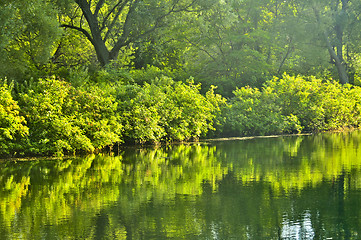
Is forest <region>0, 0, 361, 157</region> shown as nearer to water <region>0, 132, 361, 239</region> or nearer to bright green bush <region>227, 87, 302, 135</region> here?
bright green bush <region>227, 87, 302, 135</region>

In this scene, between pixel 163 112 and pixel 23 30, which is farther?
pixel 23 30

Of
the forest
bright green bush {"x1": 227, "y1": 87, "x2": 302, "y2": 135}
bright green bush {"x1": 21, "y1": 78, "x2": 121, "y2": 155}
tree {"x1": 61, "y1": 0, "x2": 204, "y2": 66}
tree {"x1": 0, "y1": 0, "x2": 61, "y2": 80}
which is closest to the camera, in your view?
bright green bush {"x1": 21, "y1": 78, "x2": 121, "y2": 155}

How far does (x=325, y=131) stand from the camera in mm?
30172

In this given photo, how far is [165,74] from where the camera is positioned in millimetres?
30734

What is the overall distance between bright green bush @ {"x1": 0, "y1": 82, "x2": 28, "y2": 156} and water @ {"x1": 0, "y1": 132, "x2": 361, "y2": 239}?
65cm

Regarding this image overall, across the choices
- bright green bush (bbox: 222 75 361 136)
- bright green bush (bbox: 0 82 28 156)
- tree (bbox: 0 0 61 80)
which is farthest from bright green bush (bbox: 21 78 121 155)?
bright green bush (bbox: 222 75 361 136)

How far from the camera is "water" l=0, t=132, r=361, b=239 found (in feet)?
22.0

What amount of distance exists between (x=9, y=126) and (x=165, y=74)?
1627cm

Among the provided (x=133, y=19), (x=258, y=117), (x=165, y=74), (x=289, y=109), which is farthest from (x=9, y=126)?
(x=289, y=109)

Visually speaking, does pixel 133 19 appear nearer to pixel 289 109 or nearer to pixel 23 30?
pixel 23 30

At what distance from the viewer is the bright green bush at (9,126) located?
15.0 meters

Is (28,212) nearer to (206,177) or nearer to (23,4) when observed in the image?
Answer: (206,177)

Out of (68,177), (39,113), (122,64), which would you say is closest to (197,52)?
(122,64)

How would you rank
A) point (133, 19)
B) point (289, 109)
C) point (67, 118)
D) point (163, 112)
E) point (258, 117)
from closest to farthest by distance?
point (67, 118)
point (163, 112)
point (258, 117)
point (133, 19)
point (289, 109)
